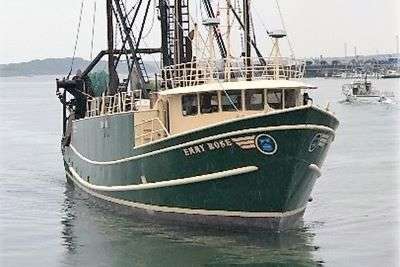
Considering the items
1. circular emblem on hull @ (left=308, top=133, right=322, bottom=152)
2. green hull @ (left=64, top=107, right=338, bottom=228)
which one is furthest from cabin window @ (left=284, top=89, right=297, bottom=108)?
circular emblem on hull @ (left=308, top=133, right=322, bottom=152)

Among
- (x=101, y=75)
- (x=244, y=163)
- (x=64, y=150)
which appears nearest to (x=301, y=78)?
(x=244, y=163)

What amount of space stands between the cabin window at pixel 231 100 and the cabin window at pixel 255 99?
194 millimetres

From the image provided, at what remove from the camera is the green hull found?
17594 mm

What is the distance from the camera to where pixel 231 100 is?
19312mm

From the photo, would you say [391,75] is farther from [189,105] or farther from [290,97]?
[189,105]

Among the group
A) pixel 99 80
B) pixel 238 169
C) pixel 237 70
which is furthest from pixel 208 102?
pixel 99 80

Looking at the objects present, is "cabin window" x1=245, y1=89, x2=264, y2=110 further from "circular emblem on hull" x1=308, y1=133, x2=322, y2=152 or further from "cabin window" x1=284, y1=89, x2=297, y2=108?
"circular emblem on hull" x1=308, y1=133, x2=322, y2=152

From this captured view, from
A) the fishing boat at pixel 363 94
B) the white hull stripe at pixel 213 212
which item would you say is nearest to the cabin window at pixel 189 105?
the white hull stripe at pixel 213 212

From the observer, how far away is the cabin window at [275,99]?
19438 mm

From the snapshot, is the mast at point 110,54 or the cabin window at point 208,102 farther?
the mast at point 110,54

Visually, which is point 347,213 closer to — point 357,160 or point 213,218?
point 213,218

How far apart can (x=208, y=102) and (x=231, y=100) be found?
62 centimetres

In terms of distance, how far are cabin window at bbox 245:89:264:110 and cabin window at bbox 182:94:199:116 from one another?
1.32 metres

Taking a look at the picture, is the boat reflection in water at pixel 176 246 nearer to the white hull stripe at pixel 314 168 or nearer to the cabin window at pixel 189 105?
the white hull stripe at pixel 314 168
